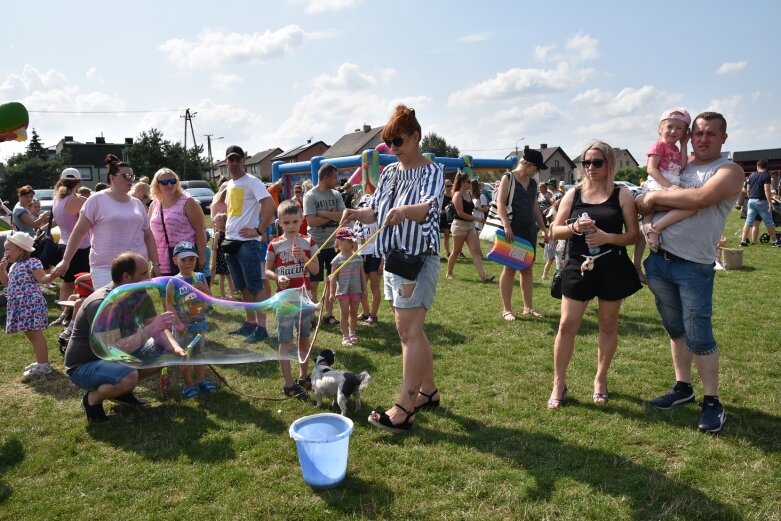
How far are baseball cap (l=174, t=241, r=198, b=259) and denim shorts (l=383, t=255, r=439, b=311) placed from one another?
6.67 ft

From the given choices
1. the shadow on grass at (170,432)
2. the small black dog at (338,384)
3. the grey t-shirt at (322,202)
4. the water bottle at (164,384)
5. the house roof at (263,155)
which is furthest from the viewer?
the house roof at (263,155)

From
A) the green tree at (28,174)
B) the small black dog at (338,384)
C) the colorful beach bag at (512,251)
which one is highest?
the green tree at (28,174)

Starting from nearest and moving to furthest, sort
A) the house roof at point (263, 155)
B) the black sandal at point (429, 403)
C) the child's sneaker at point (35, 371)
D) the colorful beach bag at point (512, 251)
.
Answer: the black sandal at point (429, 403), the child's sneaker at point (35, 371), the colorful beach bag at point (512, 251), the house roof at point (263, 155)

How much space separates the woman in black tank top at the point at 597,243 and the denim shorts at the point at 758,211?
38.7 feet

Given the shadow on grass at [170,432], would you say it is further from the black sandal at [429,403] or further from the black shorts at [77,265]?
the black shorts at [77,265]

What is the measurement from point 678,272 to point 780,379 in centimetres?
184

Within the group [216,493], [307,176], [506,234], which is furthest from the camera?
[307,176]

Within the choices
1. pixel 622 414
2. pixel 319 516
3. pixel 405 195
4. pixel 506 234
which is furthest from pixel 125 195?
pixel 622 414

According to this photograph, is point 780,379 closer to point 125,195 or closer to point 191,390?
point 191,390

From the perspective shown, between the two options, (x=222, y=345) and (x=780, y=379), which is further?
(x=780, y=379)

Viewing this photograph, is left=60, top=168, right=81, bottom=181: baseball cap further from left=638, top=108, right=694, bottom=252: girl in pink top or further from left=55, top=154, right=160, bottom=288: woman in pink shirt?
left=638, top=108, right=694, bottom=252: girl in pink top

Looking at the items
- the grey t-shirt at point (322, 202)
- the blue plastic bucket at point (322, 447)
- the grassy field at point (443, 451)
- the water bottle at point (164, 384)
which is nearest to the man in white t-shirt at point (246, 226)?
the grey t-shirt at point (322, 202)

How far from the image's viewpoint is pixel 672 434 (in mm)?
3586

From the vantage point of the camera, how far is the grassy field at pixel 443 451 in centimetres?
292
